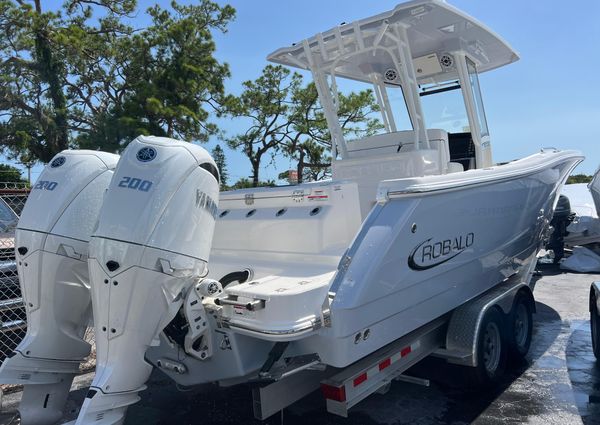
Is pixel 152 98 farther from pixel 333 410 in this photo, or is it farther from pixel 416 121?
pixel 333 410

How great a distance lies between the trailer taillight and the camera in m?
2.77

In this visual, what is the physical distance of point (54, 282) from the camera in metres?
2.91

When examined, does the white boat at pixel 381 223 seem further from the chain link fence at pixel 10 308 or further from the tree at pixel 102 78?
the tree at pixel 102 78

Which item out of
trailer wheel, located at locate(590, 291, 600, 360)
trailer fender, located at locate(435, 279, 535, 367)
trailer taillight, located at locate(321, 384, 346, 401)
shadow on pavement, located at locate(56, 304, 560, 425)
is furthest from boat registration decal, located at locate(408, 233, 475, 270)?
trailer wheel, located at locate(590, 291, 600, 360)

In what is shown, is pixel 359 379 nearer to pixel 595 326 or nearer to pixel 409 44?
pixel 595 326

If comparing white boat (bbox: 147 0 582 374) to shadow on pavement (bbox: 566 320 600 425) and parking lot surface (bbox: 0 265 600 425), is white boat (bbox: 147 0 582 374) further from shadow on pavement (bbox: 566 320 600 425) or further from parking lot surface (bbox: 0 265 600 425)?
shadow on pavement (bbox: 566 320 600 425)

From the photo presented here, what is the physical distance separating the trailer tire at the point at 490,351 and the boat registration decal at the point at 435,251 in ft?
2.14

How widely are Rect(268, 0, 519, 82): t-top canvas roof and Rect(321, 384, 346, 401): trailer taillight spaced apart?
279 cm

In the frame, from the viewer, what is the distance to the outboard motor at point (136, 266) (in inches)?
95.3

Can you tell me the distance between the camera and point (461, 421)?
3.38 meters

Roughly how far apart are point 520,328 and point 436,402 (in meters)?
1.43

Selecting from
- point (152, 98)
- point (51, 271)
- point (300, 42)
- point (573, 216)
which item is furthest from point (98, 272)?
point (152, 98)

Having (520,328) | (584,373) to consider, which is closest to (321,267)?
(520,328)

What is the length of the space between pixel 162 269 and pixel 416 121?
289cm
